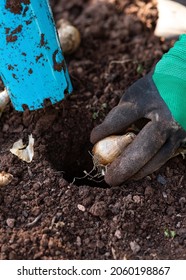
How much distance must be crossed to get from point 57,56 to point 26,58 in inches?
4.9

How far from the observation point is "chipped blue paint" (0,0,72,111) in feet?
5.60

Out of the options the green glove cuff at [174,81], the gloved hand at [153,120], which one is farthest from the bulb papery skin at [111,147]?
the green glove cuff at [174,81]

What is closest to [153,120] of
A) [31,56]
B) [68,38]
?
[31,56]

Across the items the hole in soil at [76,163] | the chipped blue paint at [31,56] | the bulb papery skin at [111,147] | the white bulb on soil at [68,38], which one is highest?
the chipped blue paint at [31,56]

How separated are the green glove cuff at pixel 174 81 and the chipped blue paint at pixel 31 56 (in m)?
0.35

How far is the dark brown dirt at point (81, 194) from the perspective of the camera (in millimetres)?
1662

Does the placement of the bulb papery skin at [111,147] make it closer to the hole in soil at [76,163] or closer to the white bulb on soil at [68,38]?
the hole in soil at [76,163]

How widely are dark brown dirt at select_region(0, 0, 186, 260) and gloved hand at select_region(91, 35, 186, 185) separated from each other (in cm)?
7

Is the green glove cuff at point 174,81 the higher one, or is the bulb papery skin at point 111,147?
the green glove cuff at point 174,81

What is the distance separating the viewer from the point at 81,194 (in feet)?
5.85

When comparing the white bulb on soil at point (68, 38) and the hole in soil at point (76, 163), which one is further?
the white bulb on soil at point (68, 38)

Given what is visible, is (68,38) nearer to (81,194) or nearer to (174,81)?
(174,81)
